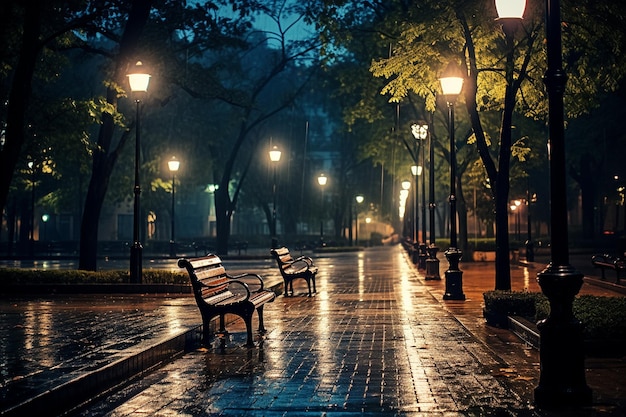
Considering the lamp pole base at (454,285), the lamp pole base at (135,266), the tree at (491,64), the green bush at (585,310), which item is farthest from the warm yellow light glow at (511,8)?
the lamp pole base at (135,266)

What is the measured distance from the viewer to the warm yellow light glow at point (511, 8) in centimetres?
970

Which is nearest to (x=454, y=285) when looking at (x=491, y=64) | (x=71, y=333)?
(x=491, y=64)

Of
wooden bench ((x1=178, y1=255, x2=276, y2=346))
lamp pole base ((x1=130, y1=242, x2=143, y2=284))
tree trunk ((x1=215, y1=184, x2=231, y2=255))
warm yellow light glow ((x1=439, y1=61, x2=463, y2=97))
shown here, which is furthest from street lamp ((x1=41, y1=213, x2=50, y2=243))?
wooden bench ((x1=178, y1=255, x2=276, y2=346))

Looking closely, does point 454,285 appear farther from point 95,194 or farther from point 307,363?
point 95,194

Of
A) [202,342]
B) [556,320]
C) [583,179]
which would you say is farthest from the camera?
[583,179]

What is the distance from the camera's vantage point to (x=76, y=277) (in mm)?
22062

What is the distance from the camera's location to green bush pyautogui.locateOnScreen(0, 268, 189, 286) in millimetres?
22016

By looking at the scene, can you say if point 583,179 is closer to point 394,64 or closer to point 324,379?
point 394,64

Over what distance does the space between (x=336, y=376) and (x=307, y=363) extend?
0.96 metres

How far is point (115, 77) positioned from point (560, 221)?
17.7m

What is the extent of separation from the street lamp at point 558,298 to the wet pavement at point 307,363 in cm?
21

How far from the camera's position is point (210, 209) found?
364ft

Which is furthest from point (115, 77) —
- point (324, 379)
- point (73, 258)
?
point (73, 258)

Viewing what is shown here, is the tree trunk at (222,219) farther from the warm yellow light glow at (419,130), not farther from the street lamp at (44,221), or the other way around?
the street lamp at (44,221)
